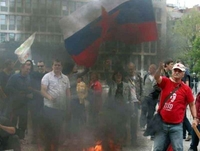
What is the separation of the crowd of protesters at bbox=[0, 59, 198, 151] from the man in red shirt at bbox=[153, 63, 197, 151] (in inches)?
0.5

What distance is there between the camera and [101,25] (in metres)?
6.68

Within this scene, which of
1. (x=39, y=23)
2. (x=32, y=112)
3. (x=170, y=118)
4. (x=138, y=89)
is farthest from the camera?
(x=138, y=89)

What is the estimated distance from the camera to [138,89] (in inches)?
306

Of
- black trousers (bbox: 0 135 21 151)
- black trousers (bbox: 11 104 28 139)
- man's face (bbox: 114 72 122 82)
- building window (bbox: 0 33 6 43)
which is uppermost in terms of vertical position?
building window (bbox: 0 33 6 43)

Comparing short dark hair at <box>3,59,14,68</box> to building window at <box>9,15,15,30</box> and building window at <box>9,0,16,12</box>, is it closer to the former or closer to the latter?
building window at <box>9,15,15,30</box>

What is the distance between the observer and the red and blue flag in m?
6.64

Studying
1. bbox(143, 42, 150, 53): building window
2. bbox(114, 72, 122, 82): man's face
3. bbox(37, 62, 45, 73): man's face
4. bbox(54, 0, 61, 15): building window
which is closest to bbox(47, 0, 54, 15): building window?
bbox(54, 0, 61, 15): building window

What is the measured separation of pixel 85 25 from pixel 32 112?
60.7 inches

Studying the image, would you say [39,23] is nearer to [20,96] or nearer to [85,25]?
[85,25]

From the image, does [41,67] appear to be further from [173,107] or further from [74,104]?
[173,107]

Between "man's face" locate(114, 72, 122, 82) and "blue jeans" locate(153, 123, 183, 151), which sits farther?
"man's face" locate(114, 72, 122, 82)

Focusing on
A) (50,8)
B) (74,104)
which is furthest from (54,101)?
(50,8)

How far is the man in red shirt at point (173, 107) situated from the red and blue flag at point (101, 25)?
83 centimetres

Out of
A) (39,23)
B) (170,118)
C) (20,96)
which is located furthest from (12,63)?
(170,118)
